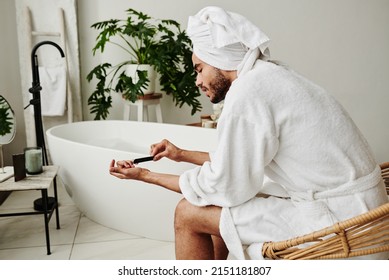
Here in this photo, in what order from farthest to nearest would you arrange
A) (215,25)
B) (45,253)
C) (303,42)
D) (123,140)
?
(303,42) < (123,140) < (45,253) < (215,25)

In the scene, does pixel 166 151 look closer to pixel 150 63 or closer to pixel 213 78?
pixel 213 78

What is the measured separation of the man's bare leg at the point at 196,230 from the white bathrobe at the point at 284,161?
0.13 ft

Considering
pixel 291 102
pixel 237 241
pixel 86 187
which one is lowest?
pixel 86 187

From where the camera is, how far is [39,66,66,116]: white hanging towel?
2994mm

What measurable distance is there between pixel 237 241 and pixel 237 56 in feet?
1.79

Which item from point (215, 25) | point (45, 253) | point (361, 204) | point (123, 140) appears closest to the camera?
point (361, 204)

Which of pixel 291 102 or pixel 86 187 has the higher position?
pixel 291 102

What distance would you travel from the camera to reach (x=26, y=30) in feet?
9.76

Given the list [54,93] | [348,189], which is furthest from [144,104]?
[348,189]

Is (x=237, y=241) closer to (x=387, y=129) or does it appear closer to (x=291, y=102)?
(x=291, y=102)

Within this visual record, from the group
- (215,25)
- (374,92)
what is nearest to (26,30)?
(215,25)

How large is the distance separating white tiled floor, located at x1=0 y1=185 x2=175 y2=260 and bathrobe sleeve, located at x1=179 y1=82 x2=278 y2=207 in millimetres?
935

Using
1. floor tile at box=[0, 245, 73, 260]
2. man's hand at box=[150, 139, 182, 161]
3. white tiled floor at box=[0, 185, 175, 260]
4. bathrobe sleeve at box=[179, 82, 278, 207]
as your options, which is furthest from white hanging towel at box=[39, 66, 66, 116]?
bathrobe sleeve at box=[179, 82, 278, 207]

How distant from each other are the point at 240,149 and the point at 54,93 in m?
2.27
